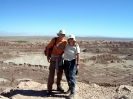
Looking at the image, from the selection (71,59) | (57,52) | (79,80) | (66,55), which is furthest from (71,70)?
(79,80)

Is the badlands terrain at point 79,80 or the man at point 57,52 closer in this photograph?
the man at point 57,52

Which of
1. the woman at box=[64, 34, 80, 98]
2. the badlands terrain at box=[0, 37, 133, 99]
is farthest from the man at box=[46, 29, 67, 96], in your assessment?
the badlands terrain at box=[0, 37, 133, 99]

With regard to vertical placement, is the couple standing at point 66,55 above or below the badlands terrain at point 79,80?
above

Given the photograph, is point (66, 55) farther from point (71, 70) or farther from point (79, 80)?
point (79, 80)

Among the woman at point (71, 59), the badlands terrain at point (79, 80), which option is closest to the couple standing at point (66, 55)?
the woman at point (71, 59)

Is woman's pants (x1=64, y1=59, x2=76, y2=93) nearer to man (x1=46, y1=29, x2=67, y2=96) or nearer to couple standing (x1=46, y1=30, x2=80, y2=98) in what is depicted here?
couple standing (x1=46, y1=30, x2=80, y2=98)

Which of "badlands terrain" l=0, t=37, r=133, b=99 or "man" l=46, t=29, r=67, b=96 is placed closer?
"man" l=46, t=29, r=67, b=96

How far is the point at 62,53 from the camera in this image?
6.04 metres

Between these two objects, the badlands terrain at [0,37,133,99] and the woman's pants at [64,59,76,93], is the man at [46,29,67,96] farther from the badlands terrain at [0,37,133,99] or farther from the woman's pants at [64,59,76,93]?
the badlands terrain at [0,37,133,99]

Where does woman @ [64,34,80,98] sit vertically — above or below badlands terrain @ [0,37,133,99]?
above

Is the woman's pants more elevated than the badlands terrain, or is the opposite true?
the woman's pants

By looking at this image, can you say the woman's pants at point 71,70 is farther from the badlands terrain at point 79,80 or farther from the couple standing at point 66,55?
the badlands terrain at point 79,80

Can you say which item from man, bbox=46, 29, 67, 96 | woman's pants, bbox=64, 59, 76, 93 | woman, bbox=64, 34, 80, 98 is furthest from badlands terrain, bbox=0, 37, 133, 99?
man, bbox=46, 29, 67, 96

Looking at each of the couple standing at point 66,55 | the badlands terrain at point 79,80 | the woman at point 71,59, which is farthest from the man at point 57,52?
the badlands terrain at point 79,80
